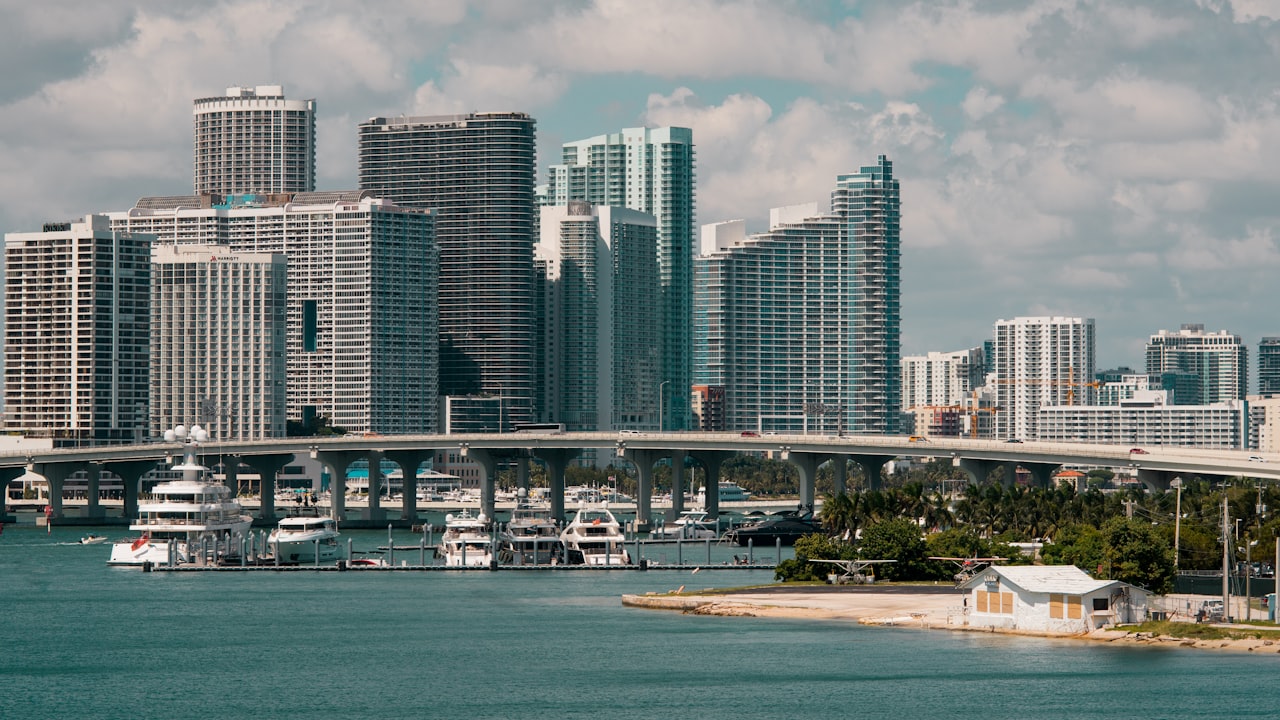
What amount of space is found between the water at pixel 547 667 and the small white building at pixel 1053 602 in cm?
298

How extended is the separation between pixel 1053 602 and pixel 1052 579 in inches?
64.0

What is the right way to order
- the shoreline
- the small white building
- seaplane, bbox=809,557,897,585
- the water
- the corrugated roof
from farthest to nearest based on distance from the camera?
1. seaplane, bbox=809,557,897,585
2. the corrugated roof
3. the small white building
4. the shoreline
5. the water

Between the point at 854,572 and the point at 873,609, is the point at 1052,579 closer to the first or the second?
the point at 873,609

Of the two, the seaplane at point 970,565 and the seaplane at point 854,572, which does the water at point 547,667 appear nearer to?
the seaplane at point 854,572

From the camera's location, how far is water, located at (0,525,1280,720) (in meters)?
109

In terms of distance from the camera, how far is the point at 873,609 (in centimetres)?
14362

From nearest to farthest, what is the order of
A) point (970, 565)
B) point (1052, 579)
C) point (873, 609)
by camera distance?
point (1052, 579), point (873, 609), point (970, 565)

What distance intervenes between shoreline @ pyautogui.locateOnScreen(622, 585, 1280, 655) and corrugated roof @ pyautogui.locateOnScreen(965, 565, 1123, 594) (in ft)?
9.01

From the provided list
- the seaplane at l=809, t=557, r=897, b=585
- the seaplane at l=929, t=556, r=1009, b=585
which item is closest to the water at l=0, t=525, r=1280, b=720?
the seaplane at l=809, t=557, r=897, b=585

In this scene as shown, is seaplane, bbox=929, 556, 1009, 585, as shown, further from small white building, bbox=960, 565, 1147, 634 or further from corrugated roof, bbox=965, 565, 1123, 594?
A: corrugated roof, bbox=965, 565, 1123, 594

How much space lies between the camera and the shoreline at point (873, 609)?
410ft

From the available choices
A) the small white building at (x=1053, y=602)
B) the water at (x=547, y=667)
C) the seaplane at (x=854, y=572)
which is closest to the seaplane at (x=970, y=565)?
the seaplane at (x=854, y=572)

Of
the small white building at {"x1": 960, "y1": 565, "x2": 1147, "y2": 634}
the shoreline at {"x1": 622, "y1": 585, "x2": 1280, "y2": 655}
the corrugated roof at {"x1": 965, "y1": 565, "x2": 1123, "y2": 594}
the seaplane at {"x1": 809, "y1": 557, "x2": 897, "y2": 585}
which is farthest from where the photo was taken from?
the seaplane at {"x1": 809, "y1": 557, "x2": 897, "y2": 585}

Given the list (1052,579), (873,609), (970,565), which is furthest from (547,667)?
(970,565)
